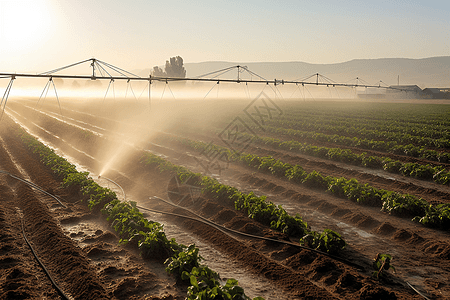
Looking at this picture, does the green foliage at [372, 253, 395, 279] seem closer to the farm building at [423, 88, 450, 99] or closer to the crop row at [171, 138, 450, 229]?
the crop row at [171, 138, 450, 229]

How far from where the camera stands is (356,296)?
6.39 m

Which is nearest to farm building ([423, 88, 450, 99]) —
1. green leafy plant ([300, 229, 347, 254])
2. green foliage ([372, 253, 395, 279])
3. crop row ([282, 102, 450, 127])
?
crop row ([282, 102, 450, 127])

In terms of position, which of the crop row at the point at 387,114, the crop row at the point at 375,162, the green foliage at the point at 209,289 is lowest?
the green foliage at the point at 209,289

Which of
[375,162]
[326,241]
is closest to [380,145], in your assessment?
[375,162]

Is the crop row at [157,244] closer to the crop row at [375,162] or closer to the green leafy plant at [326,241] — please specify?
the green leafy plant at [326,241]

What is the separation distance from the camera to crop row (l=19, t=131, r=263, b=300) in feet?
18.6

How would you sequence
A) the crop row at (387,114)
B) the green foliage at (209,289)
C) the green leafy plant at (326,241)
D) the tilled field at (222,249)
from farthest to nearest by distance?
1. the crop row at (387,114)
2. the green leafy plant at (326,241)
3. the tilled field at (222,249)
4. the green foliage at (209,289)

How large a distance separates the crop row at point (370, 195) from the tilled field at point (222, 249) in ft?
1.33

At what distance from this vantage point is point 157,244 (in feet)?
25.7

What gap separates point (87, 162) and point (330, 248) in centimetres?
1479

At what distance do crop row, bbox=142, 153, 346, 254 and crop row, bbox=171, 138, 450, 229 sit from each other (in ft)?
9.85

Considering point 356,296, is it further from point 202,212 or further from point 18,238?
point 18,238

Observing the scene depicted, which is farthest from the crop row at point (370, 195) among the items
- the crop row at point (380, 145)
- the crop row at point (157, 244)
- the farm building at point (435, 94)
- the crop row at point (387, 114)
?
the farm building at point (435, 94)

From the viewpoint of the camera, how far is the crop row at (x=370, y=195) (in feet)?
32.7
